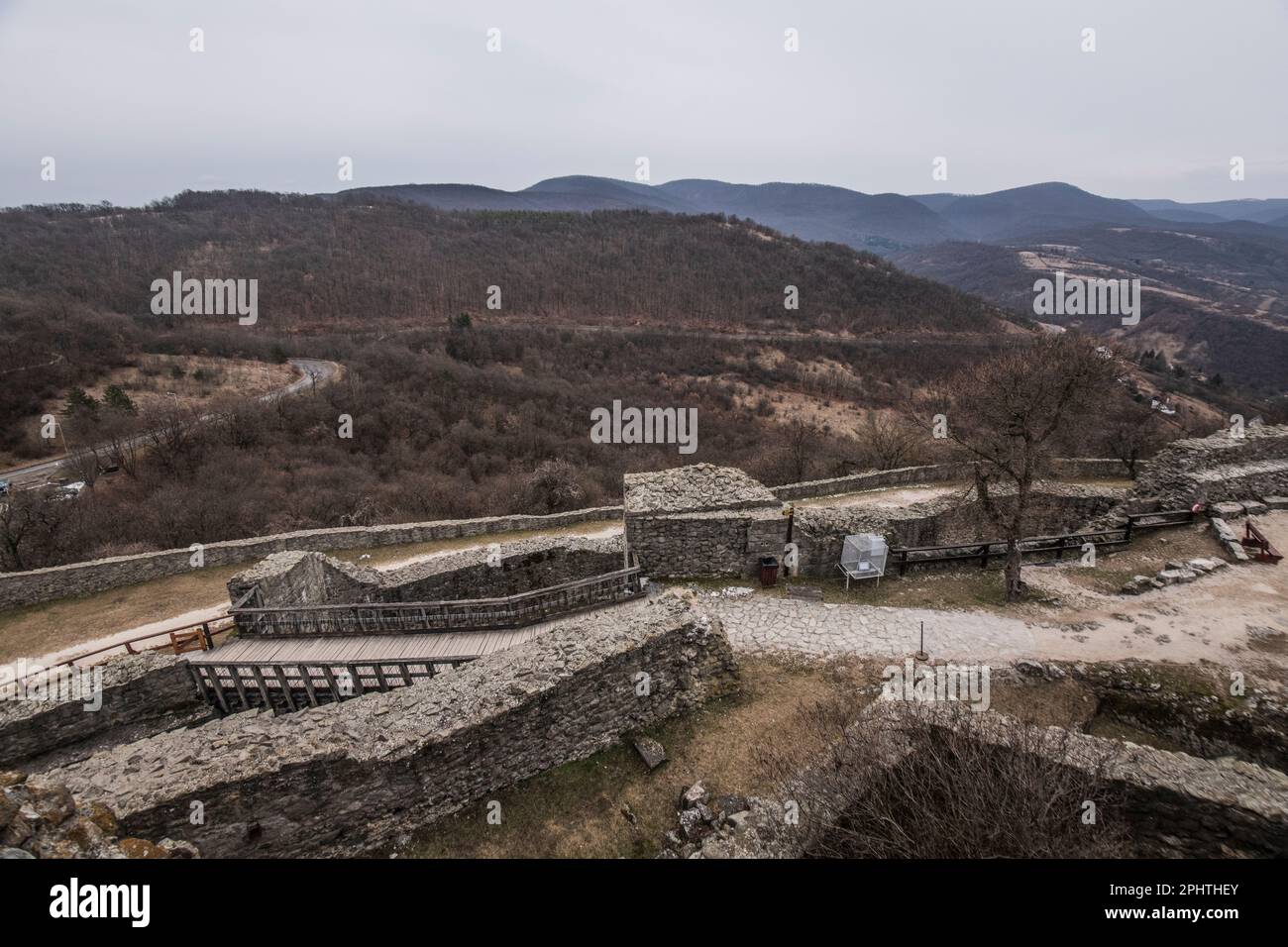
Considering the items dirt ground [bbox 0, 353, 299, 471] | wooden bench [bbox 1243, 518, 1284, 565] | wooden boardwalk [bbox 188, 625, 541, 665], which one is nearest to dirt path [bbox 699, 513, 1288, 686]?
wooden bench [bbox 1243, 518, 1284, 565]

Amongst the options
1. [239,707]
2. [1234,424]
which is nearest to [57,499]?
[239,707]

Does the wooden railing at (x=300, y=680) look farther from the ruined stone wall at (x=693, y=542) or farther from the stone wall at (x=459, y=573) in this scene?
the ruined stone wall at (x=693, y=542)

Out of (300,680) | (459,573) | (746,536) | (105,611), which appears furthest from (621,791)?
(105,611)

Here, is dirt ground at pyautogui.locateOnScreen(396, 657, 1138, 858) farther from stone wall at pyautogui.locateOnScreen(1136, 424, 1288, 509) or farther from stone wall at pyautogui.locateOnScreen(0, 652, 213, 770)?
stone wall at pyautogui.locateOnScreen(1136, 424, 1288, 509)

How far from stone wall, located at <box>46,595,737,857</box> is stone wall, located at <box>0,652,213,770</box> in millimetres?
2272

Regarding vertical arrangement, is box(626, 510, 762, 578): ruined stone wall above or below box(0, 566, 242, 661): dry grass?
above

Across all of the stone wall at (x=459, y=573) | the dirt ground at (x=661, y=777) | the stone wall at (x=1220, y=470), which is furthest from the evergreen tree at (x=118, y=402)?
the stone wall at (x=1220, y=470)

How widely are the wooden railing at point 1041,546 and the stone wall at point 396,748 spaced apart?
8121 mm

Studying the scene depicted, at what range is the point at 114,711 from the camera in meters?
9.75

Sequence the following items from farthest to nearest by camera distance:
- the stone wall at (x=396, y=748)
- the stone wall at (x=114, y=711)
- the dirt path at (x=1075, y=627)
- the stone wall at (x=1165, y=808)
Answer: the dirt path at (x=1075, y=627), the stone wall at (x=114, y=711), the stone wall at (x=396, y=748), the stone wall at (x=1165, y=808)

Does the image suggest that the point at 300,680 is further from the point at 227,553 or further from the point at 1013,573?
the point at 1013,573

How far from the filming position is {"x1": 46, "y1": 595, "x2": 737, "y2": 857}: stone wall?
21.8 ft

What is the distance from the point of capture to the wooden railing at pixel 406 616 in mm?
11352

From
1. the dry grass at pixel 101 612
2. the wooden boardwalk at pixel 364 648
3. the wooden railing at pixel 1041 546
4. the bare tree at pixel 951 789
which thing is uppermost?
the wooden railing at pixel 1041 546
